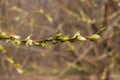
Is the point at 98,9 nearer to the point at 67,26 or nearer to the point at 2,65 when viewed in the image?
the point at 67,26

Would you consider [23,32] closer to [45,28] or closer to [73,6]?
[45,28]

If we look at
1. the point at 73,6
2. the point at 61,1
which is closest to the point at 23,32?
the point at 61,1

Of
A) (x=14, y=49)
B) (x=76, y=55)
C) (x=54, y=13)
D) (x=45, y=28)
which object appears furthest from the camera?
(x=54, y=13)

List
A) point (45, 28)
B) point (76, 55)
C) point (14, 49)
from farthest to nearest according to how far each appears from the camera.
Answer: point (76, 55) < point (45, 28) < point (14, 49)

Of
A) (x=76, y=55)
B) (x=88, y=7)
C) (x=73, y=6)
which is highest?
(x=73, y=6)

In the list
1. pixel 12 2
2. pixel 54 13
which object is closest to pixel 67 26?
pixel 54 13

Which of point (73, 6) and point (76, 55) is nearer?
point (76, 55)

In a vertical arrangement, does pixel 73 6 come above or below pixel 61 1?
above

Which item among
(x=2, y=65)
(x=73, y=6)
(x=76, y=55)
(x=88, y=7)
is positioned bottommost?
(x=2, y=65)

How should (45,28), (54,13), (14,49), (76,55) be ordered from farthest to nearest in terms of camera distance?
(54,13)
(76,55)
(45,28)
(14,49)
